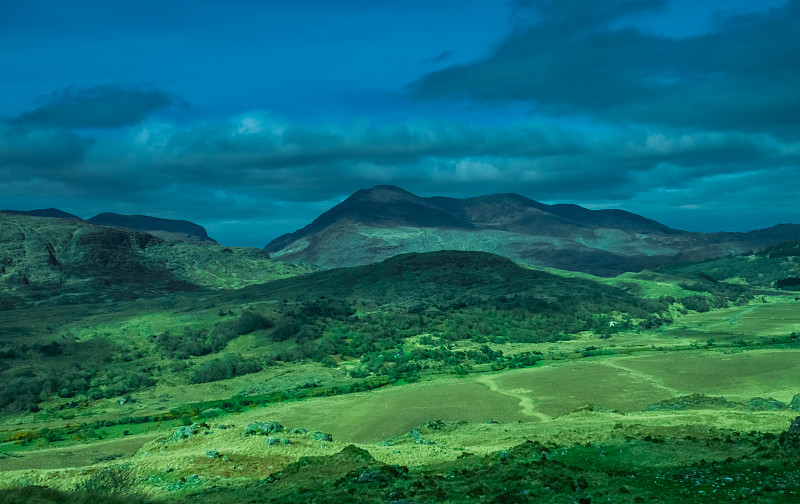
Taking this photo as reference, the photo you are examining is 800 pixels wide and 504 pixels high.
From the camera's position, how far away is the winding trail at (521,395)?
47.6 m

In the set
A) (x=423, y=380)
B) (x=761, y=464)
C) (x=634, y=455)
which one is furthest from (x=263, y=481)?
(x=423, y=380)

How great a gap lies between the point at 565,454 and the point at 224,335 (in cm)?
6827

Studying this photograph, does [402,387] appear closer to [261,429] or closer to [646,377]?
[646,377]

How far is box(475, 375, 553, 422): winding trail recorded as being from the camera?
47.6 meters

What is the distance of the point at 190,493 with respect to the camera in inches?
872

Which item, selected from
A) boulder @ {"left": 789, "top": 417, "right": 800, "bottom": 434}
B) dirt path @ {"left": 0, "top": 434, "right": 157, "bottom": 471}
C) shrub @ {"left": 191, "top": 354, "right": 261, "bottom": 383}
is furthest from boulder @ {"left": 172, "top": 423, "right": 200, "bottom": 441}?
shrub @ {"left": 191, "top": 354, "right": 261, "bottom": 383}

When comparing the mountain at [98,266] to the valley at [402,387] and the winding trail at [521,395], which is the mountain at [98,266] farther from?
the winding trail at [521,395]

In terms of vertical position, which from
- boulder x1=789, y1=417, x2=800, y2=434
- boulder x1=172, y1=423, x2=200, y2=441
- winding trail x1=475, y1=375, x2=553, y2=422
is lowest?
winding trail x1=475, y1=375, x2=553, y2=422

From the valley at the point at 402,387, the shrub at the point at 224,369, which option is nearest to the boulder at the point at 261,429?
the valley at the point at 402,387

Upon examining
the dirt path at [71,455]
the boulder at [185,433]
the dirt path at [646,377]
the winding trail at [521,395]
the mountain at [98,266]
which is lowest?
the winding trail at [521,395]

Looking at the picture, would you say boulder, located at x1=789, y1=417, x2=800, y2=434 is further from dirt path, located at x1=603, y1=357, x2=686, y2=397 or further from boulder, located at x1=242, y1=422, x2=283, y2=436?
dirt path, located at x1=603, y1=357, x2=686, y2=397

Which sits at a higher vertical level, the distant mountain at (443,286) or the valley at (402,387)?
the distant mountain at (443,286)

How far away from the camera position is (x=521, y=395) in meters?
55.3

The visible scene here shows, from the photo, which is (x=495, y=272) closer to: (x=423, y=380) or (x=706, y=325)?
(x=706, y=325)
